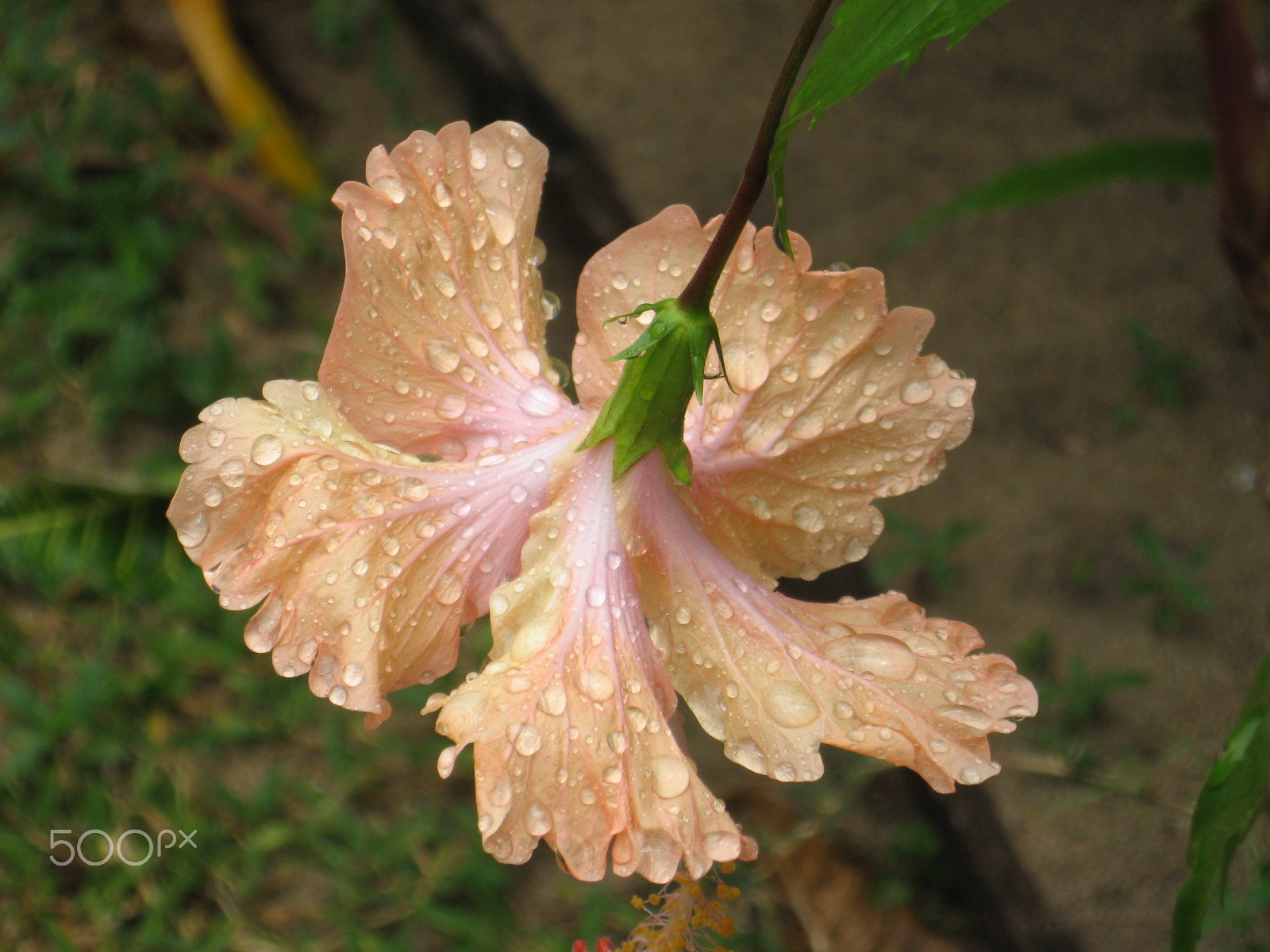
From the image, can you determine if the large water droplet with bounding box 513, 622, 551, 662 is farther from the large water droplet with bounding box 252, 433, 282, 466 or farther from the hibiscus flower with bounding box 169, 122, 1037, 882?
the large water droplet with bounding box 252, 433, 282, 466

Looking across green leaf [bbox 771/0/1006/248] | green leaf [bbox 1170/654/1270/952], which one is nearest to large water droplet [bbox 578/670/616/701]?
green leaf [bbox 771/0/1006/248]

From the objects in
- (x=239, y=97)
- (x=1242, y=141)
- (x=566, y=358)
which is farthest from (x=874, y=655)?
(x=239, y=97)

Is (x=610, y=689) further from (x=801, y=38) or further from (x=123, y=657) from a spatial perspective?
(x=123, y=657)

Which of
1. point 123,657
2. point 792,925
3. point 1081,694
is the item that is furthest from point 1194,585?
point 123,657

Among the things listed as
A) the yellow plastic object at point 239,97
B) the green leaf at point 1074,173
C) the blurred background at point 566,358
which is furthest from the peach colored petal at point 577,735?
the yellow plastic object at point 239,97

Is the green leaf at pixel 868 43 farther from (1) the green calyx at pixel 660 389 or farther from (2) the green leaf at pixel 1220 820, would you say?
(2) the green leaf at pixel 1220 820

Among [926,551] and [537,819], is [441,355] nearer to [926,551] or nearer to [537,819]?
[537,819]
